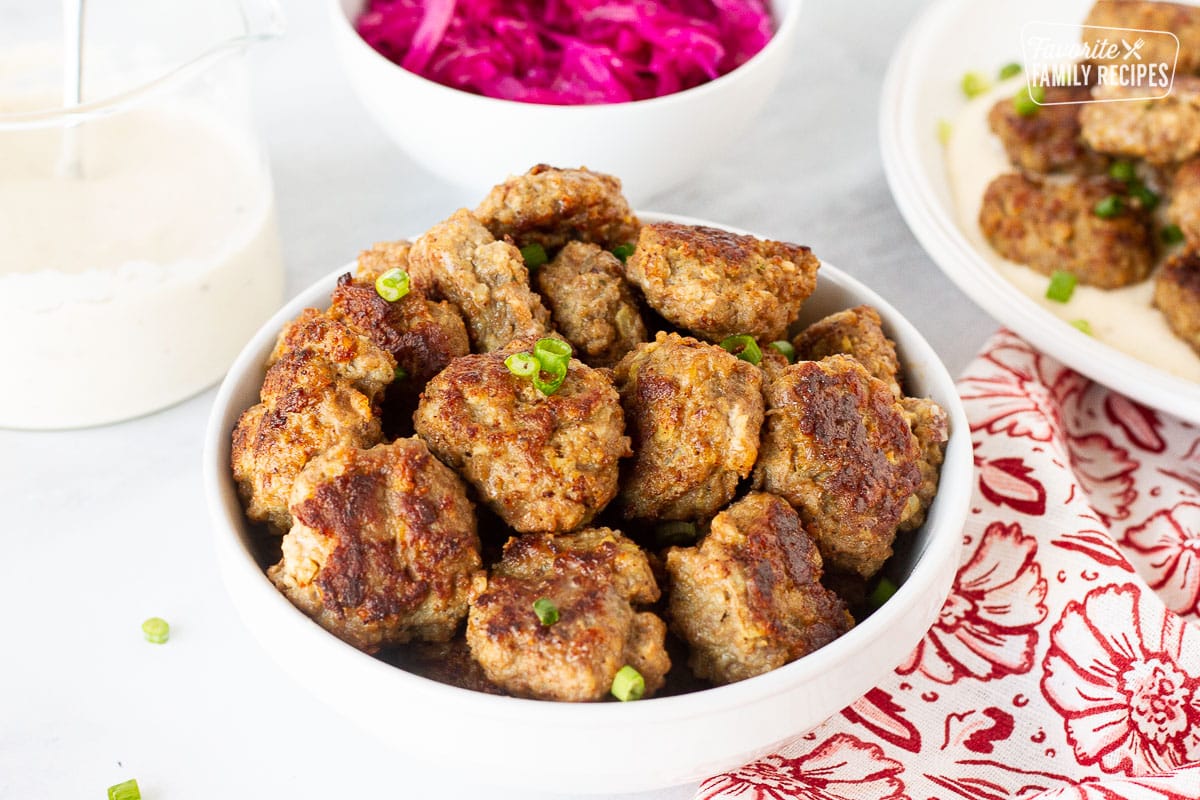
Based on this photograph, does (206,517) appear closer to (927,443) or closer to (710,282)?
(710,282)

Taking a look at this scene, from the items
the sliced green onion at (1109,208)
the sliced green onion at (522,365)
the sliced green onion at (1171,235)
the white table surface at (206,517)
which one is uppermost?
the sliced green onion at (522,365)

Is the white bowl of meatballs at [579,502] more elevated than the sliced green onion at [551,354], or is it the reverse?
the sliced green onion at [551,354]

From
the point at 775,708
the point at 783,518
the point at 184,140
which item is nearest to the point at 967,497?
the point at 783,518

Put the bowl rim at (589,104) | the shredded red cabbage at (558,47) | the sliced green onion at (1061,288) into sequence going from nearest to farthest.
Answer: the bowl rim at (589,104)
the sliced green onion at (1061,288)
the shredded red cabbage at (558,47)

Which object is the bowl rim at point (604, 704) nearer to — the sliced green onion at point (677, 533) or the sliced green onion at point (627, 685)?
the sliced green onion at point (627, 685)

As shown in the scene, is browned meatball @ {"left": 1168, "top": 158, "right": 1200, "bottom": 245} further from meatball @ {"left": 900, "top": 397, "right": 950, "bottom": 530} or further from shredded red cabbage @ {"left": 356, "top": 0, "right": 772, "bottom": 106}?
meatball @ {"left": 900, "top": 397, "right": 950, "bottom": 530}

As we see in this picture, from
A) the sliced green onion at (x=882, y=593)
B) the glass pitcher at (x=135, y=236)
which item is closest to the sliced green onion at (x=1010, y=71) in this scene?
the glass pitcher at (x=135, y=236)
